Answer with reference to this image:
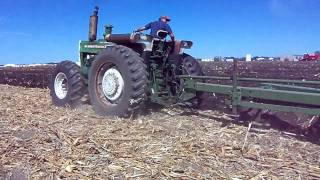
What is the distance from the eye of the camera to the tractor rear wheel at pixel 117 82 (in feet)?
22.4

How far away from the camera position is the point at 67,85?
8648 millimetres

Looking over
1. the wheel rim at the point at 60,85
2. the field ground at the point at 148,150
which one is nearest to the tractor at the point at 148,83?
the wheel rim at the point at 60,85

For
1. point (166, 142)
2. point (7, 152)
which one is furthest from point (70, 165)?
point (166, 142)

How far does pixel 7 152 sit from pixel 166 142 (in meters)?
1.89

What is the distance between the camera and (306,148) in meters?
5.15

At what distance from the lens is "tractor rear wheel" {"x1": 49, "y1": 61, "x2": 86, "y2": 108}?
8461 mm

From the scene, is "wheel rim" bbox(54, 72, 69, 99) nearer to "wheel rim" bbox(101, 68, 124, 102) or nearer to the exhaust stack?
the exhaust stack

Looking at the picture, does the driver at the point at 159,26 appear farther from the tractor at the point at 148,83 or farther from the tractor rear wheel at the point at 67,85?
the tractor rear wheel at the point at 67,85

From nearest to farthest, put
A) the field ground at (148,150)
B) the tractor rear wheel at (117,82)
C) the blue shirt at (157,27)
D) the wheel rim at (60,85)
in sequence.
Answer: the field ground at (148,150)
the tractor rear wheel at (117,82)
the blue shirt at (157,27)
the wheel rim at (60,85)

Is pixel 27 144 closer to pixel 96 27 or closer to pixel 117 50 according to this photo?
pixel 117 50

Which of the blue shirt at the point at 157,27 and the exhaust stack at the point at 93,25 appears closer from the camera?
the blue shirt at the point at 157,27

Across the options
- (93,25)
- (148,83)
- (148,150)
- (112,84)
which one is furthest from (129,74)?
(93,25)

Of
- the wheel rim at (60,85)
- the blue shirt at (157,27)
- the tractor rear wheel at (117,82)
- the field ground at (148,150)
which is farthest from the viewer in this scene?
the wheel rim at (60,85)

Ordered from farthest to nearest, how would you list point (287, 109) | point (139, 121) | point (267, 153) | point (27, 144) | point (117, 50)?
point (117, 50) < point (139, 121) < point (287, 109) < point (27, 144) < point (267, 153)
